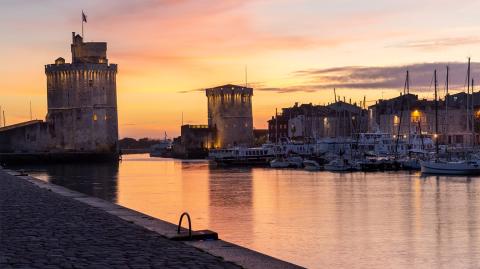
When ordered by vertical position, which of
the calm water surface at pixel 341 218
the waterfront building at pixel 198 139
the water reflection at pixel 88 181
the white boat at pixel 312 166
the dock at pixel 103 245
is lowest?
the calm water surface at pixel 341 218

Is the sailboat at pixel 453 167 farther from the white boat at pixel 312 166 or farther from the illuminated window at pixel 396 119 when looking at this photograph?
the illuminated window at pixel 396 119

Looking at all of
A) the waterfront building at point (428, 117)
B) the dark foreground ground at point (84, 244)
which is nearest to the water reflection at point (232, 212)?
the dark foreground ground at point (84, 244)

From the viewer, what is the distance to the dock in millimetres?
11141

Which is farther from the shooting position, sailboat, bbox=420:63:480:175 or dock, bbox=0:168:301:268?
sailboat, bbox=420:63:480:175

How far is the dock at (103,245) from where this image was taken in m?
11.1

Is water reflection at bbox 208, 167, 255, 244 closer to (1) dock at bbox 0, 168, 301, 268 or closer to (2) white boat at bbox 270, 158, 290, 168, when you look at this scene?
(1) dock at bbox 0, 168, 301, 268

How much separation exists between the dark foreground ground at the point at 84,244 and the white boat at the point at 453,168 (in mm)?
46339

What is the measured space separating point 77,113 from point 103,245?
349 feet

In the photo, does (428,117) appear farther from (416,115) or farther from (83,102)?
(83,102)

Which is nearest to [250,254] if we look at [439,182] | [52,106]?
[439,182]

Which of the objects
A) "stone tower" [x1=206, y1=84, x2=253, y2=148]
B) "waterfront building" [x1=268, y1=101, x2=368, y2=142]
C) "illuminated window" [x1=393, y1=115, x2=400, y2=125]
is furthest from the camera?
"stone tower" [x1=206, y1=84, x2=253, y2=148]

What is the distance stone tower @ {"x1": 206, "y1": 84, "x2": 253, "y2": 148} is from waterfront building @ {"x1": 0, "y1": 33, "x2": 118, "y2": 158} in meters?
37.9

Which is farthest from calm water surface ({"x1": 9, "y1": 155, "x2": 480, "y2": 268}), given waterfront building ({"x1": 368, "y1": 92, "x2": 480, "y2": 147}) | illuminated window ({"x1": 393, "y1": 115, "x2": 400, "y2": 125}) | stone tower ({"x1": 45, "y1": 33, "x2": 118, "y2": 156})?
illuminated window ({"x1": 393, "y1": 115, "x2": 400, "y2": 125})

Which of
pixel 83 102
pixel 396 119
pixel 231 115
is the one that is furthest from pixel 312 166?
pixel 231 115
